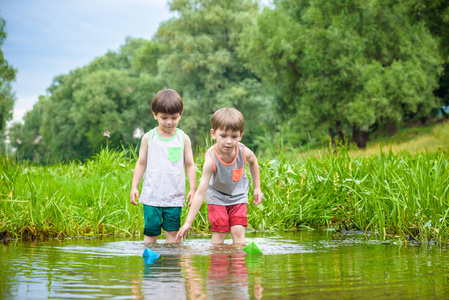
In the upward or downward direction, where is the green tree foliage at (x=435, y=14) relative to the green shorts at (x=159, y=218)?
upward

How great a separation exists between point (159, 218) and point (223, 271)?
4.98 feet

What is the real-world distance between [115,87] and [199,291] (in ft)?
163

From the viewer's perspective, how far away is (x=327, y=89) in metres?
31.7

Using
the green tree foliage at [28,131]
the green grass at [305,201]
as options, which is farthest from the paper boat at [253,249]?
the green tree foliage at [28,131]

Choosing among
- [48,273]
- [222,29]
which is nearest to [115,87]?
[222,29]

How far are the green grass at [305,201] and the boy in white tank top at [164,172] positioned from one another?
1.24 metres

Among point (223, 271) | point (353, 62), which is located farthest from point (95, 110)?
point (223, 271)

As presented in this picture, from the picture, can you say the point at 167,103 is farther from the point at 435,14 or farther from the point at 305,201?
the point at 435,14

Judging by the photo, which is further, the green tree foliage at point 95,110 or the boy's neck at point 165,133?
the green tree foliage at point 95,110

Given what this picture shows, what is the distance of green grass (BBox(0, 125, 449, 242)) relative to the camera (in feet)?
17.9

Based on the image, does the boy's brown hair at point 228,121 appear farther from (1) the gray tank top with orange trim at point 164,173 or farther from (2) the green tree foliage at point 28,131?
(2) the green tree foliage at point 28,131

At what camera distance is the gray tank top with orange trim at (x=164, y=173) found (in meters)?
4.82

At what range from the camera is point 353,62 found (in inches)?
1228

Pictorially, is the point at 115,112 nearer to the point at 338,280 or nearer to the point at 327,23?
the point at 327,23
